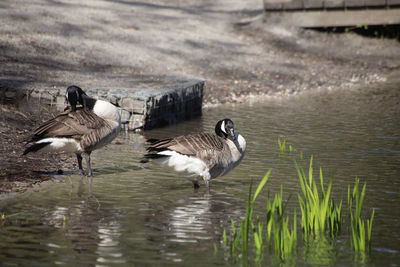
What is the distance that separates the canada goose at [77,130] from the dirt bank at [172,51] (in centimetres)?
315

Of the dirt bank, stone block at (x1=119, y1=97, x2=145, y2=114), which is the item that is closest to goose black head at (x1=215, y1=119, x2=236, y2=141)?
stone block at (x1=119, y1=97, x2=145, y2=114)

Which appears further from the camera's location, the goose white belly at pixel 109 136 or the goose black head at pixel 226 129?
the goose white belly at pixel 109 136

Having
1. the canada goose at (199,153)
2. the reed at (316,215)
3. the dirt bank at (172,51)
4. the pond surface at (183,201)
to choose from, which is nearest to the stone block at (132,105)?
the pond surface at (183,201)

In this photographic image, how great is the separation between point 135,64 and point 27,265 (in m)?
14.8

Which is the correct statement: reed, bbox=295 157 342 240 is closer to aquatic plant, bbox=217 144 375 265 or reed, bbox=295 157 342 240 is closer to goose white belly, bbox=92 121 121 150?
aquatic plant, bbox=217 144 375 265

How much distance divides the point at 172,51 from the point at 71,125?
1336 centimetres

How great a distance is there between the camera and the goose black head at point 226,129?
9.55 meters

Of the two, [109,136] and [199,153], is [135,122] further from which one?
[199,153]

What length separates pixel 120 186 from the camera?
30.8 ft

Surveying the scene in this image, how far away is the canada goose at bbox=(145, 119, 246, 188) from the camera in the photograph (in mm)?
8891

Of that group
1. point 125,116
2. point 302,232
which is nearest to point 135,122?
point 125,116

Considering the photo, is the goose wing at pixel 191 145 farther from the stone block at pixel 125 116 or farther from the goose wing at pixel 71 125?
the stone block at pixel 125 116

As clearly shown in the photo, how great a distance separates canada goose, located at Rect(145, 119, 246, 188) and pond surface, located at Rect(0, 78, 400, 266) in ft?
1.20

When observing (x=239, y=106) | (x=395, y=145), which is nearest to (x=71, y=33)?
(x=239, y=106)
